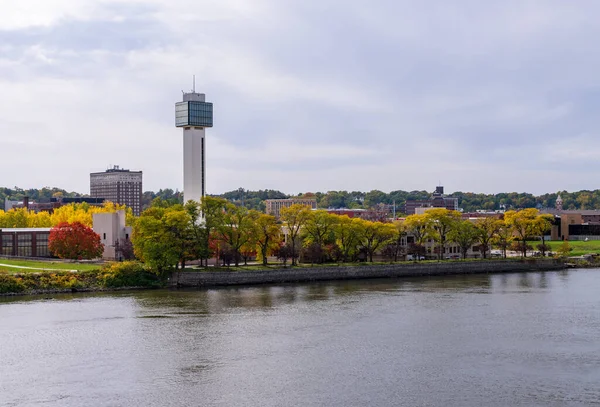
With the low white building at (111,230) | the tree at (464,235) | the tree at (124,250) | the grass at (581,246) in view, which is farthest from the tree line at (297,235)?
the low white building at (111,230)

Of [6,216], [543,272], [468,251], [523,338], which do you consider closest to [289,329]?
[523,338]

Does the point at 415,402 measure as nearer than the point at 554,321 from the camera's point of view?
Yes

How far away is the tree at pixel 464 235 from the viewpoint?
96812mm

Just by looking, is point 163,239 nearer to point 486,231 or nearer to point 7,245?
point 7,245

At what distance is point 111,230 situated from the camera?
304 feet

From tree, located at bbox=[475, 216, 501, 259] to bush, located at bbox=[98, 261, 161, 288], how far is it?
4421 cm

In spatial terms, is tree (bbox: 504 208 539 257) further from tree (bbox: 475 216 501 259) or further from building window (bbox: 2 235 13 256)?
building window (bbox: 2 235 13 256)

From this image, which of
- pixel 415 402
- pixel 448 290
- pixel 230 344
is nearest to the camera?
pixel 415 402

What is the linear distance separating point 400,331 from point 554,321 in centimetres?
1062

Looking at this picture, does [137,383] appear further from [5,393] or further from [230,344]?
[230,344]

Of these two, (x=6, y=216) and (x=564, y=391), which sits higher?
(x=6, y=216)

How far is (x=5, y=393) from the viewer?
111 feet

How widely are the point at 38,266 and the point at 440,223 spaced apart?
1825 inches

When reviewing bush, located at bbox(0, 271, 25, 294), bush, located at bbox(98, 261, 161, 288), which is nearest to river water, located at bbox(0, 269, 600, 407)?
bush, located at bbox(0, 271, 25, 294)
